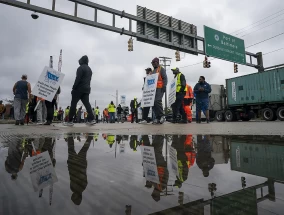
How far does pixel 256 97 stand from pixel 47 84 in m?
12.5

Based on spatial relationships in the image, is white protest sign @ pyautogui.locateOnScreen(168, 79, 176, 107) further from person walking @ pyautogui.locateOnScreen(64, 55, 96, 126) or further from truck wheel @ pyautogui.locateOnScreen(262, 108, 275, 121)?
truck wheel @ pyautogui.locateOnScreen(262, 108, 275, 121)

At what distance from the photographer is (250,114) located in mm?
14703

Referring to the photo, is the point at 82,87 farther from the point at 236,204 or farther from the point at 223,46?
the point at 223,46

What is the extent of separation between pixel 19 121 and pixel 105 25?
6.87m

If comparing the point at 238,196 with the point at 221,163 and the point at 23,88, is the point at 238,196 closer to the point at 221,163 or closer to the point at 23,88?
the point at 221,163

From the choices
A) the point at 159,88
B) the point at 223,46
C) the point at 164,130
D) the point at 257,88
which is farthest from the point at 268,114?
the point at 164,130

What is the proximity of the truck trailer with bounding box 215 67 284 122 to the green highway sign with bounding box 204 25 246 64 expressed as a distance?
2124 mm

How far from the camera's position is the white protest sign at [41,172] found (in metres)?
0.55

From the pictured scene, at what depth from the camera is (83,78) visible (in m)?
5.04

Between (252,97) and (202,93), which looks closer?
(202,93)

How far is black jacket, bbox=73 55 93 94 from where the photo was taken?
16.1 feet

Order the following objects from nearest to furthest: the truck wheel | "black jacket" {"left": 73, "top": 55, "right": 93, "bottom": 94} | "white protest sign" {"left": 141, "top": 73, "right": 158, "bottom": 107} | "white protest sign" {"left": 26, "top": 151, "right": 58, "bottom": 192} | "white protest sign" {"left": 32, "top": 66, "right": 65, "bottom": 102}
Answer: "white protest sign" {"left": 26, "top": 151, "right": 58, "bottom": 192} < "black jacket" {"left": 73, "top": 55, "right": 93, "bottom": 94} < "white protest sign" {"left": 141, "top": 73, "right": 158, "bottom": 107} < "white protest sign" {"left": 32, "top": 66, "right": 65, "bottom": 102} < the truck wheel

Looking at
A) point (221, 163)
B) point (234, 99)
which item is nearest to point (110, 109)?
Answer: point (234, 99)

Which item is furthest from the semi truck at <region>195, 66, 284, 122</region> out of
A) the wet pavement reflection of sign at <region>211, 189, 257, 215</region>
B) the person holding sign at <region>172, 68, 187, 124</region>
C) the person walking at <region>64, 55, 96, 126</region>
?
the wet pavement reflection of sign at <region>211, 189, 257, 215</region>
